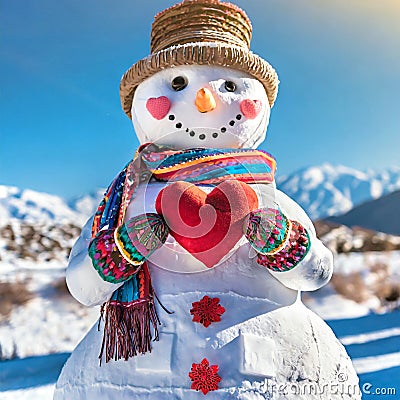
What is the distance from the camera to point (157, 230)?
771 millimetres

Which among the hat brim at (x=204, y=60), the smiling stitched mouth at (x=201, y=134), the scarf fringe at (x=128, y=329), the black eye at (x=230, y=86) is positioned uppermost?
the hat brim at (x=204, y=60)

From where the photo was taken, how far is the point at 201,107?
3.04 feet

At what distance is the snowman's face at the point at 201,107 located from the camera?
959 mm

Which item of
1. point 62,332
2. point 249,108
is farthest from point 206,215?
point 62,332

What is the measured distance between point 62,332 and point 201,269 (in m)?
1.50

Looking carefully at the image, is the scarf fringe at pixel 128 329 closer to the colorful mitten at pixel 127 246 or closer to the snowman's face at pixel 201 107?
the colorful mitten at pixel 127 246

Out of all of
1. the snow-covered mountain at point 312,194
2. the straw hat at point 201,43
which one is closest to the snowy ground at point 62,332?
the snow-covered mountain at point 312,194

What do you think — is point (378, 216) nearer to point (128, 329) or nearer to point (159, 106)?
point (159, 106)

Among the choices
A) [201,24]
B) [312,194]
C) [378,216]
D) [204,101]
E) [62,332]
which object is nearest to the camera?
[204,101]

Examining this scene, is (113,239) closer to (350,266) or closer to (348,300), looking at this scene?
(348,300)

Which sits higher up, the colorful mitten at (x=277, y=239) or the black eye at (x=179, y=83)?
the black eye at (x=179, y=83)

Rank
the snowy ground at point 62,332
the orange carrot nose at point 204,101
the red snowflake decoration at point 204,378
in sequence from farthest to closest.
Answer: the snowy ground at point 62,332, the orange carrot nose at point 204,101, the red snowflake decoration at point 204,378

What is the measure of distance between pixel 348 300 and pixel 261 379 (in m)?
1.81

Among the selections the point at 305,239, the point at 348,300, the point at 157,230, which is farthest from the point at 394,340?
the point at 157,230
